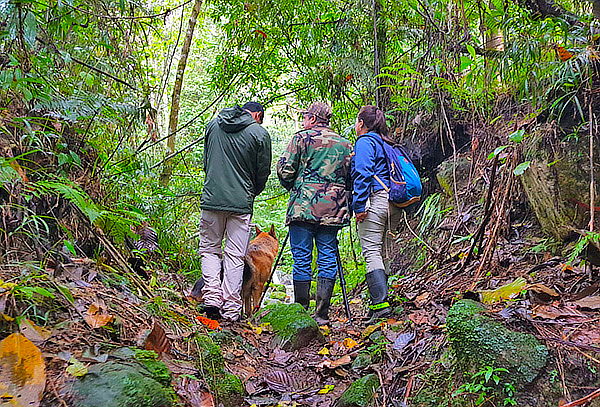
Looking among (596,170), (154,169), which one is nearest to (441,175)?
(596,170)

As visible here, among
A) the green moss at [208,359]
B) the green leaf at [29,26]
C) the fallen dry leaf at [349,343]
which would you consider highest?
the green leaf at [29,26]

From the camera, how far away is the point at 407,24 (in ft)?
22.6

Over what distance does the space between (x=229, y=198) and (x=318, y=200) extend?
0.96m

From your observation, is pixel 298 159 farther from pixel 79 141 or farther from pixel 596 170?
pixel 596 170

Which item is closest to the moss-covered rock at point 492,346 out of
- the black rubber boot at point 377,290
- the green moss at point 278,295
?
the black rubber boot at point 377,290

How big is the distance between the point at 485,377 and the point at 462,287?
1670mm

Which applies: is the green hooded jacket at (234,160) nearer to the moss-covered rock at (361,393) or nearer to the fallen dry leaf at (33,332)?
the moss-covered rock at (361,393)

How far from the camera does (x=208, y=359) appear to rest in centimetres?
321

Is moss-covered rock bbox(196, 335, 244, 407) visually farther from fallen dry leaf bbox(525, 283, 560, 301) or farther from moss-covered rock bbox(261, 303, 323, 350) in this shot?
fallen dry leaf bbox(525, 283, 560, 301)

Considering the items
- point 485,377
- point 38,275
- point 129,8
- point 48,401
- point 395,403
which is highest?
point 129,8

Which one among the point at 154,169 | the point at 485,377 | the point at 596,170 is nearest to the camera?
the point at 485,377

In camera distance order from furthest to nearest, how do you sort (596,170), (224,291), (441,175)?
(441,175), (224,291), (596,170)

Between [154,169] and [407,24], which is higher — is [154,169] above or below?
below

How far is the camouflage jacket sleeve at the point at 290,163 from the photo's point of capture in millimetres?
5422
